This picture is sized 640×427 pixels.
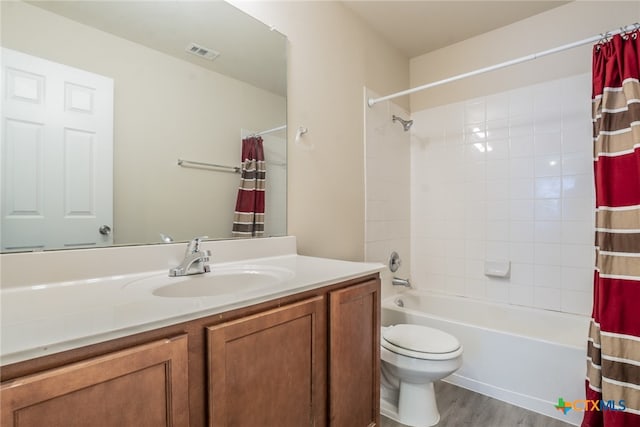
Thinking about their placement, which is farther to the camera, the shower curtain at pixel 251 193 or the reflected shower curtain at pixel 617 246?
the shower curtain at pixel 251 193

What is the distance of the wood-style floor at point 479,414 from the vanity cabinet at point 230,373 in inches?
25.3

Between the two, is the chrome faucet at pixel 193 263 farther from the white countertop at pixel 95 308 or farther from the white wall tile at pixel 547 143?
the white wall tile at pixel 547 143

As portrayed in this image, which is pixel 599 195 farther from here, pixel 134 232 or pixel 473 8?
pixel 134 232

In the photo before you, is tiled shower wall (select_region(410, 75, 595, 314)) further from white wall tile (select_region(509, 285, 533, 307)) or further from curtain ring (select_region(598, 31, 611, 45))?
curtain ring (select_region(598, 31, 611, 45))

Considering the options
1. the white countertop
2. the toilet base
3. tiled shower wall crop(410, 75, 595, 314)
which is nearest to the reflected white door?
the white countertop

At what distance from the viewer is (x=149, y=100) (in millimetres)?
1204

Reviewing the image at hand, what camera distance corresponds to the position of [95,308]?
70 centimetres

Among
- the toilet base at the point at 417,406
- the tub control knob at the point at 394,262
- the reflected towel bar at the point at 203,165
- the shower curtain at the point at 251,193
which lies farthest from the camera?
the tub control knob at the point at 394,262

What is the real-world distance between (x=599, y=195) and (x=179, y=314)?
1.77m

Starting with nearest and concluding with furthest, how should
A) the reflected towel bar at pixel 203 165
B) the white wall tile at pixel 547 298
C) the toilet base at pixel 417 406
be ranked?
the reflected towel bar at pixel 203 165 → the toilet base at pixel 417 406 → the white wall tile at pixel 547 298

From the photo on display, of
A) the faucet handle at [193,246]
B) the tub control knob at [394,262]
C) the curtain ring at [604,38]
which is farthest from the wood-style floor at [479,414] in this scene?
the curtain ring at [604,38]

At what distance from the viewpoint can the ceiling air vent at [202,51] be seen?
4.36ft

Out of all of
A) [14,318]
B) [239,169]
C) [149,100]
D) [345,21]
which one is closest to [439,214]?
[345,21]

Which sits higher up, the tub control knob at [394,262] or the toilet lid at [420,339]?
the tub control knob at [394,262]
